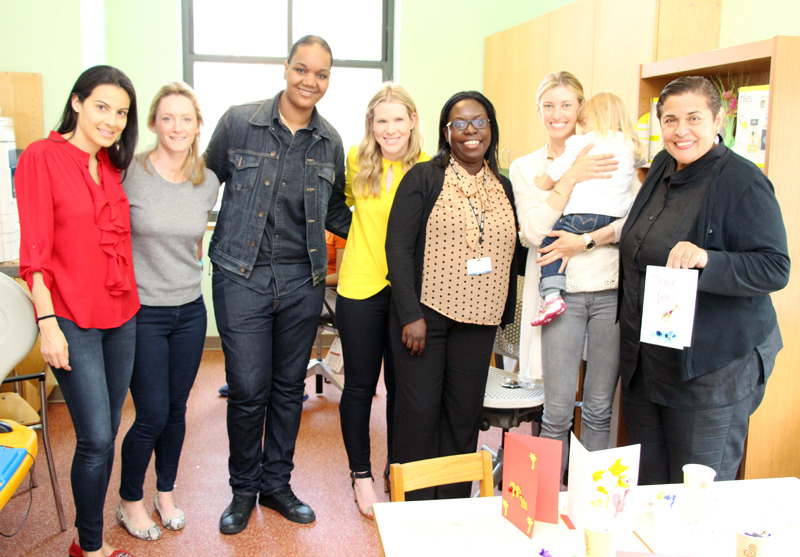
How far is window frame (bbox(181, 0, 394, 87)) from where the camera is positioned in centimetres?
493

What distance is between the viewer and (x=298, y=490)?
2.85m

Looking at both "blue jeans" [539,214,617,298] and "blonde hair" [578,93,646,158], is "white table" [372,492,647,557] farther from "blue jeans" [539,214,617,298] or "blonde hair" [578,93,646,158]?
"blonde hair" [578,93,646,158]

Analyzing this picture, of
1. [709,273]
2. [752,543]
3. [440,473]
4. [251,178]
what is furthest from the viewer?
[251,178]

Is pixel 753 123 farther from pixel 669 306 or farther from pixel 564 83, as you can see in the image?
pixel 669 306

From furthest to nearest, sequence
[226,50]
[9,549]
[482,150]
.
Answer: [226,50] → [9,549] → [482,150]

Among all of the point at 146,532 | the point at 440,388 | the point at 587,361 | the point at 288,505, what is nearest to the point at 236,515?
the point at 288,505

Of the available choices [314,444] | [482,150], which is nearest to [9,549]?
[314,444]

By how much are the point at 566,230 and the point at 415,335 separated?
62 centimetres

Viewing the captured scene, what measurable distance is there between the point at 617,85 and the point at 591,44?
392 millimetres

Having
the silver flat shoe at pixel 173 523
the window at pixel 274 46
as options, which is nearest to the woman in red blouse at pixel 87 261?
the silver flat shoe at pixel 173 523

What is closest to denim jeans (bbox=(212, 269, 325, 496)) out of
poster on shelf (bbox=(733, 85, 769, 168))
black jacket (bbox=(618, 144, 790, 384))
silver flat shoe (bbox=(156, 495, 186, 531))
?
silver flat shoe (bbox=(156, 495, 186, 531))

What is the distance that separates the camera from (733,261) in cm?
167

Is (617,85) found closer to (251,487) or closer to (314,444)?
(314,444)

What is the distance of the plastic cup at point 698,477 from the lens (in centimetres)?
122
